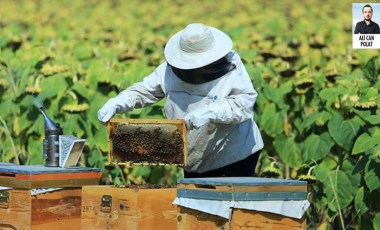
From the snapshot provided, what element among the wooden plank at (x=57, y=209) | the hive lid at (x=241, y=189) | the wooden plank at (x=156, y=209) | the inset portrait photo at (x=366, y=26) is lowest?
the wooden plank at (x=57, y=209)

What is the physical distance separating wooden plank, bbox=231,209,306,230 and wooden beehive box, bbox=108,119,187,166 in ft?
1.95

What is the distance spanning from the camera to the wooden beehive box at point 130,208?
5.61 meters

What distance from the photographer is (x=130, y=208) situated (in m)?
5.62

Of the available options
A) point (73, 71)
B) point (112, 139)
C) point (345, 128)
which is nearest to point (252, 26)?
point (73, 71)

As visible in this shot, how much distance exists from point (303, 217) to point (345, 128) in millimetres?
1749

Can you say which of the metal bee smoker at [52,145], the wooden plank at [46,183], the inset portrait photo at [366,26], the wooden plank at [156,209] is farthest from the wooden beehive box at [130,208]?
the inset portrait photo at [366,26]

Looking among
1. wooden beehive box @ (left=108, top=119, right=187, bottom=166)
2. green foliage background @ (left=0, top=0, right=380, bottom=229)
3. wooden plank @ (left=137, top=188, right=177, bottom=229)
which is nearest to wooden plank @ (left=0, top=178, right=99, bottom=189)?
wooden beehive box @ (left=108, top=119, right=187, bottom=166)

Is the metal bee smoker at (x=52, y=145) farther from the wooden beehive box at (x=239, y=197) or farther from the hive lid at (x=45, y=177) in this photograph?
the wooden beehive box at (x=239, y=197)

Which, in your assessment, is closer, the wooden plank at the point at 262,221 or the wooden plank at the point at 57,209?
the wooden plank at the point at 262,221

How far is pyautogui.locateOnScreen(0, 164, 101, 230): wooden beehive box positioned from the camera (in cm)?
585

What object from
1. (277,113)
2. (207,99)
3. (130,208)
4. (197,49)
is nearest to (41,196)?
(130,208)

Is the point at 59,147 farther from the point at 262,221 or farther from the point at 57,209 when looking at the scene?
the point at 262,221

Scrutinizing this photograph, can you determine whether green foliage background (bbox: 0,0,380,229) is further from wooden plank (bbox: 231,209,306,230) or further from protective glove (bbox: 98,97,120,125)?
protective glove (bbox: 98,97,120,125)

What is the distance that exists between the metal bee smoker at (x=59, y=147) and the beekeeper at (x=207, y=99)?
33 cm
